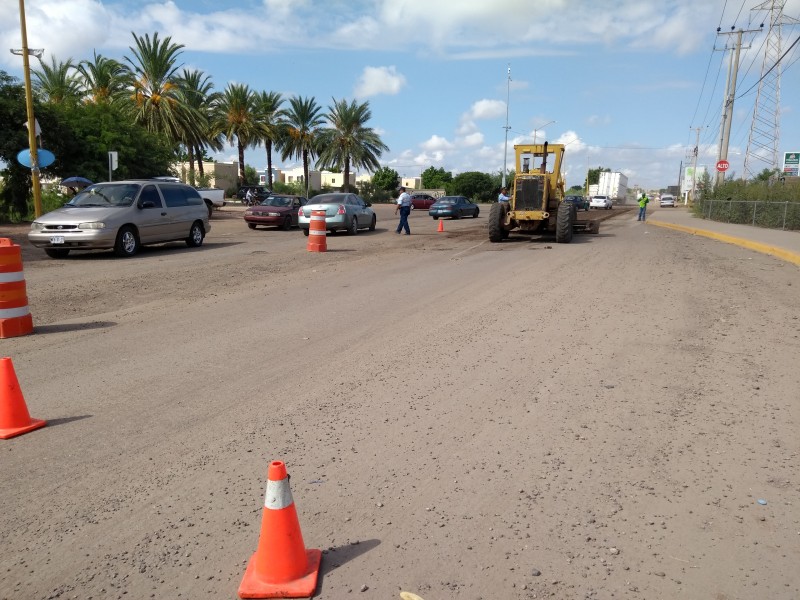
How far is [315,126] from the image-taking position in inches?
2296

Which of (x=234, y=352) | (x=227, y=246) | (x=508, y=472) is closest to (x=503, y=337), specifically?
(x=234, y=352)

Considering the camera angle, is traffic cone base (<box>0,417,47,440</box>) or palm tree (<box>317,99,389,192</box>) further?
palm tree (<box>317,99,389,192</box>)

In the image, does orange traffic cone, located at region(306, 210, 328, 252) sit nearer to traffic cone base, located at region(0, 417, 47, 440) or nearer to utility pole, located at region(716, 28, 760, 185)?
traffic cone base, located at region(0, 417, 47, 440)

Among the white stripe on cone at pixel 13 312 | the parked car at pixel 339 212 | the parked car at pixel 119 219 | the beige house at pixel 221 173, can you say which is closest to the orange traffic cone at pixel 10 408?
the white stripe on cone at pixel 13 312

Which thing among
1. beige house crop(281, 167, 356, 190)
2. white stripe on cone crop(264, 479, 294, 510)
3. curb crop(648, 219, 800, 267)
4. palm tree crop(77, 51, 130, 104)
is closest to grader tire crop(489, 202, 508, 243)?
curb crop(648, 219, 800, 267)

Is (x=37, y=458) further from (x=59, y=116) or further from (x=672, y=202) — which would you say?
(x=672, y=202)

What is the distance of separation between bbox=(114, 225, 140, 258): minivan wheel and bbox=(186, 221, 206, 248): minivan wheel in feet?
6.90

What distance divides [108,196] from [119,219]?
3.02ft

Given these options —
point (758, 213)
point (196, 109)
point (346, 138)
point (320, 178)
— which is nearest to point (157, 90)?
point (196, 109)

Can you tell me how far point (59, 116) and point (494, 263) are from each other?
2446cm

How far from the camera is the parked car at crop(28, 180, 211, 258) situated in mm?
13711

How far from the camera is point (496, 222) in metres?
19.4

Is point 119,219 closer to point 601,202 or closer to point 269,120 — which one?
point 269,120

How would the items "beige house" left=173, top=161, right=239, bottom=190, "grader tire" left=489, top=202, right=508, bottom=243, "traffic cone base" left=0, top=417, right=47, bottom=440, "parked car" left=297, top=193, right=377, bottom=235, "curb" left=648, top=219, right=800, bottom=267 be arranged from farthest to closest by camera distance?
"beige house" left=173, top=161, right=239, bottom=190 < "parked car" left=297, top=193, right=377, bottom=235 < "grader tire" left=489, top=202, right=508, bottom=243 < "curb" left=648, top=219, right=800, bottom=267 < "traffic cone base" left=0, top=417, right=47, bottom=440
